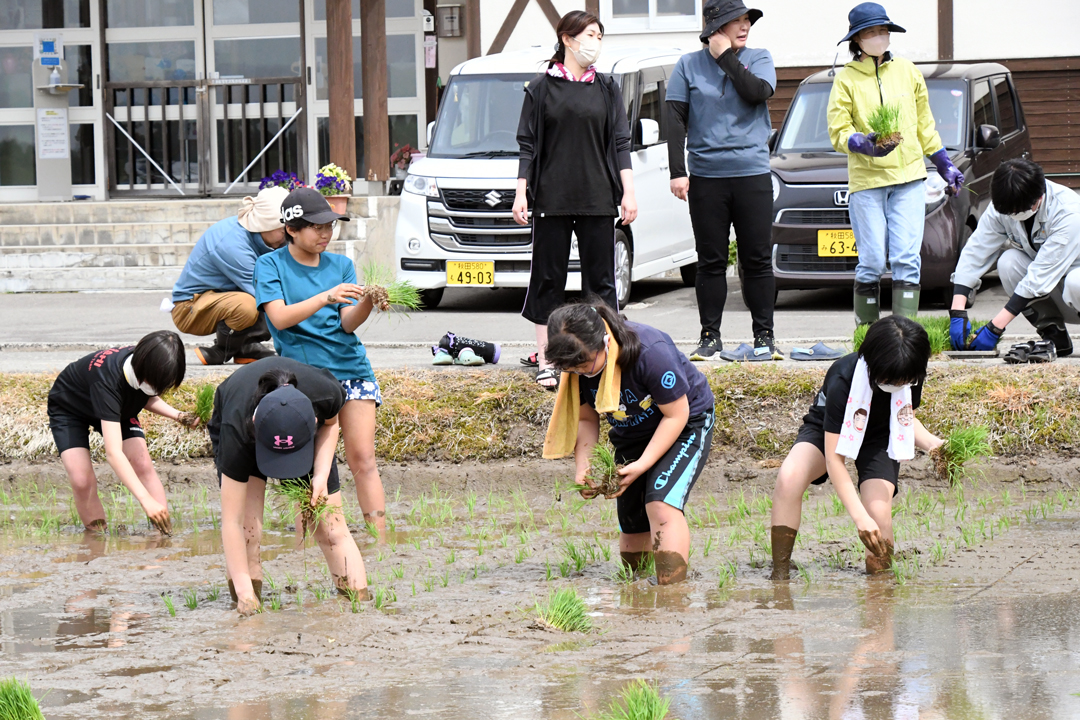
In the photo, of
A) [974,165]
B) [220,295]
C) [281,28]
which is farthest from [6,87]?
[974,165]

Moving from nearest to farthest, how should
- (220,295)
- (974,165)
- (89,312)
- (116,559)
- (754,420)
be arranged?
(116,559)
(754,420)
(220,295)
(974,165)
(89,312)

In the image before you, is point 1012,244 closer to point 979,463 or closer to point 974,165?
point 979,463

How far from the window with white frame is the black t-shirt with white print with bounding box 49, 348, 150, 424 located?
11805 mm

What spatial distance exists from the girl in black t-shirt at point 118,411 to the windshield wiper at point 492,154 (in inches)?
255

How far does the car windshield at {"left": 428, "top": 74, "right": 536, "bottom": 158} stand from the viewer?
12.7 metres

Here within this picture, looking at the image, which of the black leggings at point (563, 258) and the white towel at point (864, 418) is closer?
the white towel at point (864, 418)

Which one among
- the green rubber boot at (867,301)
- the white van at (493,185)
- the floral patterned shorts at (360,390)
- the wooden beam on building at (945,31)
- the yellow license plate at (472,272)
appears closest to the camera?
the floral patterned shorts at (360,390)

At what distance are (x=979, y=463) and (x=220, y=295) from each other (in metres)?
4.86

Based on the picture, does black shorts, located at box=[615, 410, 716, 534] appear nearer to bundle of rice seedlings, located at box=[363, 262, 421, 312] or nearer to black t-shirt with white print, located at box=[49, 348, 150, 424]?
bundle of rice seedlings, located at box=[363, 262, 421, 312]

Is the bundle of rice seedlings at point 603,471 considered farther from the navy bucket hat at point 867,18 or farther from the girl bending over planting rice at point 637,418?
the navy bucket hat at point 867,18

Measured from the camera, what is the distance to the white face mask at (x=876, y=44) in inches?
303

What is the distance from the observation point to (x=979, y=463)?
6.89m

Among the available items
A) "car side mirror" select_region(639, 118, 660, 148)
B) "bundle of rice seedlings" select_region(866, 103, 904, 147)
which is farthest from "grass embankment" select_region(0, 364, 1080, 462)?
"car side mirror" select_region(639, 118, 660, 148)

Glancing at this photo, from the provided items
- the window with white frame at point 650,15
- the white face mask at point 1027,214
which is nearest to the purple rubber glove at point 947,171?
the white face mask at point 1027,214
